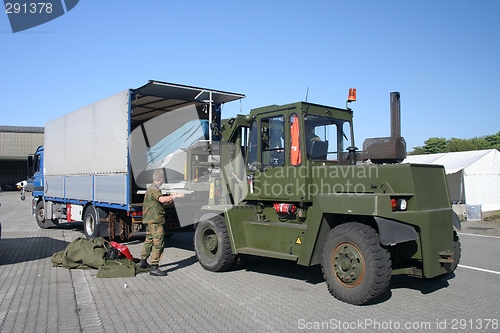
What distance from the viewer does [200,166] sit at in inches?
349

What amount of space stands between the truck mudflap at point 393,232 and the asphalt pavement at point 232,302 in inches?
37.5

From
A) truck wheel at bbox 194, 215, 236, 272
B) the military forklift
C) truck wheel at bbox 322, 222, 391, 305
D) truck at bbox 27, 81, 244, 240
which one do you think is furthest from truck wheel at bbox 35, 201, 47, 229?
truck wheel at bbox 322, 222, 391, 305

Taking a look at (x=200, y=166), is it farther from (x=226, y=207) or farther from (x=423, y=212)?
(x=423, y=212)

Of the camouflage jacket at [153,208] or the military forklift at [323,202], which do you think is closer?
the military forklift at [323,202]

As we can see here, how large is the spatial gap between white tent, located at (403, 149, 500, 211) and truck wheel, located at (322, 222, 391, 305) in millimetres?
15556

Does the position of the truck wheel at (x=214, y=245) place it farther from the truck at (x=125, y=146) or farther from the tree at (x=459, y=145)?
the tree at (x=459, y=145)

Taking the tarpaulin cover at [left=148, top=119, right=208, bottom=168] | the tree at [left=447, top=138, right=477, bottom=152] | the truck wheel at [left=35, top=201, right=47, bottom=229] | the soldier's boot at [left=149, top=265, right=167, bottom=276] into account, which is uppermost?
the tree at [left=447, top=138, right=477, bottom=152]

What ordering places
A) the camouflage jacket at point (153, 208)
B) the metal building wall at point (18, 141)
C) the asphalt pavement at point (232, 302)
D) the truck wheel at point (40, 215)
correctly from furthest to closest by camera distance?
the metal building wall at point (18, 141) < the truck wheel at point (40, 215) < the camouflage jacket at point (153, 208) < the asphalt pavement at point (232, 302)

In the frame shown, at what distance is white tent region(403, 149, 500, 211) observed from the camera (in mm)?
19203

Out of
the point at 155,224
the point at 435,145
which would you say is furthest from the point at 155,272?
the point at 435,145

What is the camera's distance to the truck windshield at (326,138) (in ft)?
22.3

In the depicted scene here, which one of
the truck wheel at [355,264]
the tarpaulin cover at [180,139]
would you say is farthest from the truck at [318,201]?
the tarpaulin cover at [180,139]

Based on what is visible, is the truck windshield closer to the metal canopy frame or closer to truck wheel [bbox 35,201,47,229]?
the metal canopy frame

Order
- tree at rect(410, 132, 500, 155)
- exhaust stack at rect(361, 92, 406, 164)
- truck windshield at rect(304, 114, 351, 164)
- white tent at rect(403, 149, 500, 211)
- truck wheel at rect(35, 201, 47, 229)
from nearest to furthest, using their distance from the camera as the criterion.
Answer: exhaust stack at rect(361, 92, 406, 164) → truck windshield at rect(304, 114, 351, 164) → truck wheel at rect(35, 201, 47, 229) → white tent at rect(403, 149, 500, 211) → tree at rect(410, 132, 500, 155)
